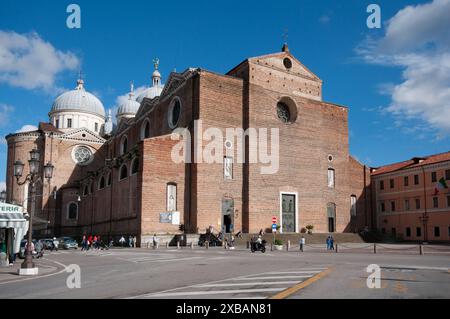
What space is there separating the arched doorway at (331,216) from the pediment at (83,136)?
135 feet

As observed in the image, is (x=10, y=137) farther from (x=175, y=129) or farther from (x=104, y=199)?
(x=175, y=129)

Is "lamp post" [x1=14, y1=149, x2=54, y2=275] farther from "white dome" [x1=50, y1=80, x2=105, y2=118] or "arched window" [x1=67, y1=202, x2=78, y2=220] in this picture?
"white dome" [x1=50, y1=80, x2=105, y2=118]

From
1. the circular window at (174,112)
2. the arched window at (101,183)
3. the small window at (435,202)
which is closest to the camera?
the small window at (435,202)

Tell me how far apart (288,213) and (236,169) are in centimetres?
790

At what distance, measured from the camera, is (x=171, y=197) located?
4556 centimetres

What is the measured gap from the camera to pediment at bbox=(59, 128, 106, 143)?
7431 centimetres

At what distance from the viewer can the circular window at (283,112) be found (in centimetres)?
5269

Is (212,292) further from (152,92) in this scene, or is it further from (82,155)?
(152,92)

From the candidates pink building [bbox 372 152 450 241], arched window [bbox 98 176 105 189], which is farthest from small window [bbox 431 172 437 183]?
arched window [bbox 98 176 105 189]

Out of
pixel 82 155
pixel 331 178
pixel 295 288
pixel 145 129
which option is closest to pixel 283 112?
pixel 331 178

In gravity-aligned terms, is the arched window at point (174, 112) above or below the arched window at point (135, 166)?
above

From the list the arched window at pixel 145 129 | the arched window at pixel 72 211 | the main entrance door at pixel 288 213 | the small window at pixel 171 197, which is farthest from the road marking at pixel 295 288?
the arched window at pixel 72 211

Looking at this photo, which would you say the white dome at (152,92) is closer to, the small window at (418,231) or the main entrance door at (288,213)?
the main entrance door at (288,213)
